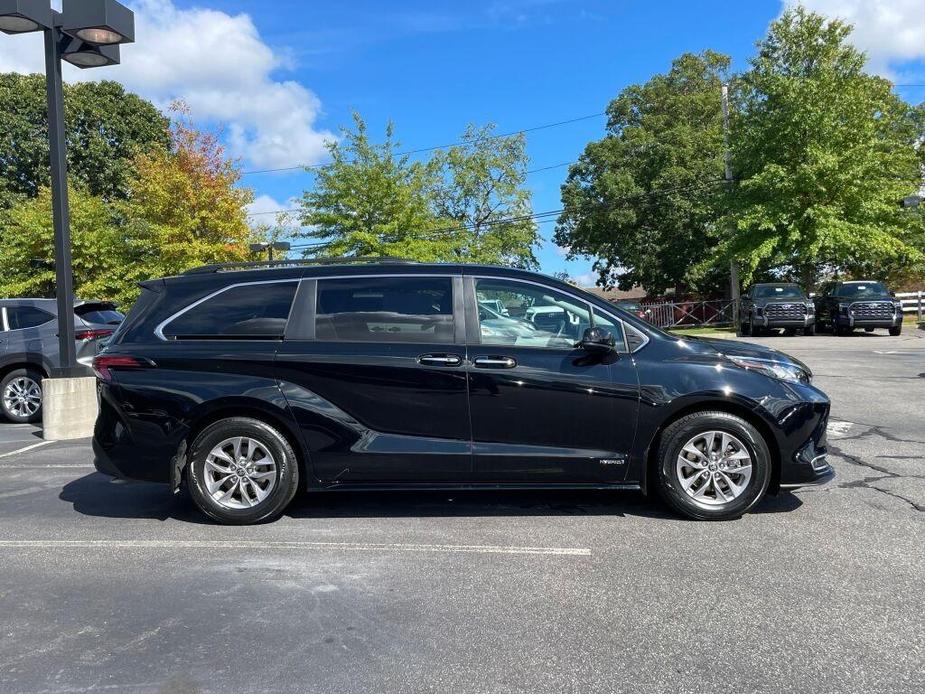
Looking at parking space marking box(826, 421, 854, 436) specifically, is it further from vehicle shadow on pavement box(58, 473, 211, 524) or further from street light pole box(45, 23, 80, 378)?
street light pole box(45, 23, 80, 378)

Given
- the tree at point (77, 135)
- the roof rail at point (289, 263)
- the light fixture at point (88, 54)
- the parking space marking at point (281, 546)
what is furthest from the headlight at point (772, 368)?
the tree at point (77, 135)

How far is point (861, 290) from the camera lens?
24812 millimetres

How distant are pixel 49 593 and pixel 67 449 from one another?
4.86m

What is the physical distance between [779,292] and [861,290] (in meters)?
2.55

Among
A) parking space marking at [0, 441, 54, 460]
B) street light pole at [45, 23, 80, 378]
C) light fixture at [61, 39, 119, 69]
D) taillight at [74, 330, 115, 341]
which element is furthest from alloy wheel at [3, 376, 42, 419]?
light fixture at [61, 39, 119, 69]

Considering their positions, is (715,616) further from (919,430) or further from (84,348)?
(84,348)

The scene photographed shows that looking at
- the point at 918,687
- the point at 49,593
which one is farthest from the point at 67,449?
the point at 918,687

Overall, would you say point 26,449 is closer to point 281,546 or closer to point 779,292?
point 281,546

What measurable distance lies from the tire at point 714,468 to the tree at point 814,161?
2396 cm

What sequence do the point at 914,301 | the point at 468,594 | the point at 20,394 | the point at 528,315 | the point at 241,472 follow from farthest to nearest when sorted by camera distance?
the point at 914,301, the point at 20,394, the point at 528,315, the point at 241,472, the point at 468,594

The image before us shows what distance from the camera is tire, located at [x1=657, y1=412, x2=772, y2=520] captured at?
16.8ft

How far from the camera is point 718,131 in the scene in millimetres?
35125

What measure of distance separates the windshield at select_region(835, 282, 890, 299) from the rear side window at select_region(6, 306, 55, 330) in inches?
911

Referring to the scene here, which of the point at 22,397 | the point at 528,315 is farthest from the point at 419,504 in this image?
the point at 22,397
